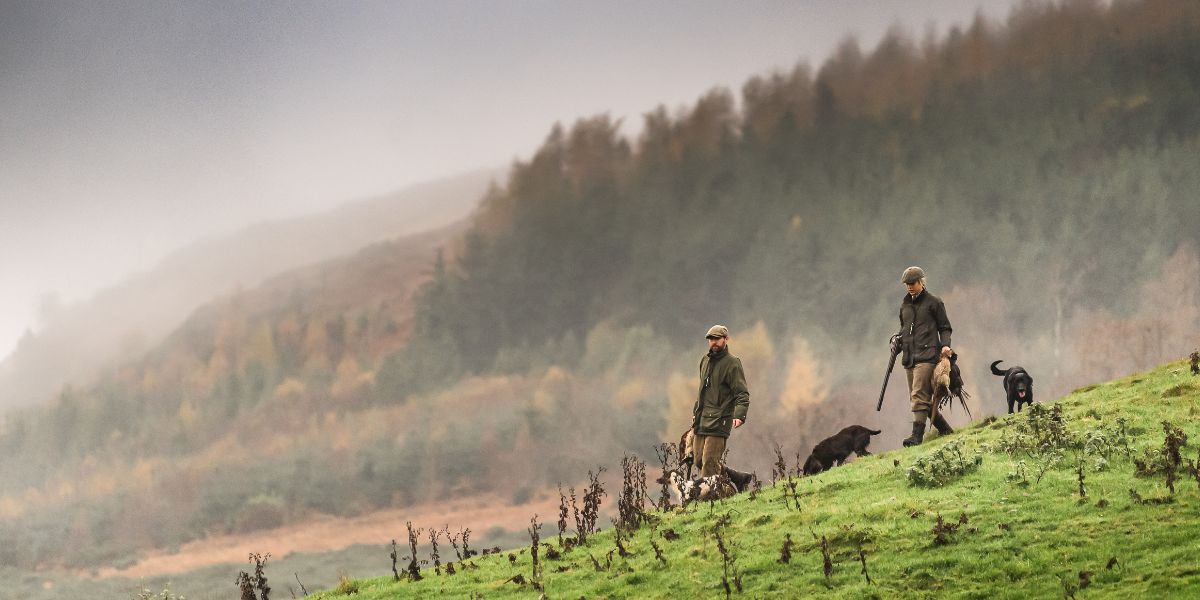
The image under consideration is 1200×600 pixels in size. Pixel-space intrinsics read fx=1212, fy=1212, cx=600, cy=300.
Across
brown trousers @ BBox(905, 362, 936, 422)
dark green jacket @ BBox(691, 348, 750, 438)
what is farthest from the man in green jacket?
brown trousers @ BBox(905, 362, 936, 422)

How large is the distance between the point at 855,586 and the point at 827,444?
12178 millimetres

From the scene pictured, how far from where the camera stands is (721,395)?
2323 cm

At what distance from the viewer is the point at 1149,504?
54.1 feet

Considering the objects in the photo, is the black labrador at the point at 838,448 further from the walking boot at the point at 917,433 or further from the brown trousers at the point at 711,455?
the brown trousers at the point at 711,455

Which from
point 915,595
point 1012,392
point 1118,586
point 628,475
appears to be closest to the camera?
point 1118,586

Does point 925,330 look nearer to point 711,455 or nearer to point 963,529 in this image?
point 711,455

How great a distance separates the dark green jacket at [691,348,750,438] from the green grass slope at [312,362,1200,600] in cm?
160

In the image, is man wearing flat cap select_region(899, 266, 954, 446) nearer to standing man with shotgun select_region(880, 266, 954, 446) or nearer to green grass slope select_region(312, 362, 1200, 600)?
standing man with shotgun select_region(880, 266, 954, 446)

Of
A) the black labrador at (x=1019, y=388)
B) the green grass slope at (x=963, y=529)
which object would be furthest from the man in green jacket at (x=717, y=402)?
the black labrador at (x=1019, y=388)

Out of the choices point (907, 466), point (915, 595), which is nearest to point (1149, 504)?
point (915, 595)

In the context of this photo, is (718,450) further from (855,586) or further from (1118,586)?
(1118,586)

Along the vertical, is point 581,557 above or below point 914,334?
below

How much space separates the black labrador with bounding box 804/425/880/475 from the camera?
27406mm

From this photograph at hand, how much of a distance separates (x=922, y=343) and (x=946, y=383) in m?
1.02
